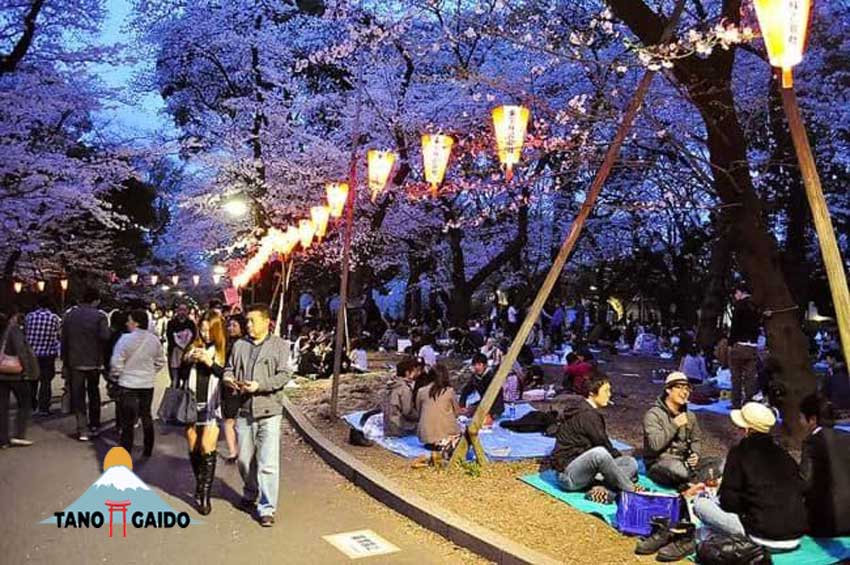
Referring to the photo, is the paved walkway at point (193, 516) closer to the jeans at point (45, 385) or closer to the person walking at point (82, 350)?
Answer: the person walking at point (82, 350)

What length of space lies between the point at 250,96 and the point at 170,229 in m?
15.1

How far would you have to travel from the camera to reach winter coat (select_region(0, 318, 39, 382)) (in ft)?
30.1

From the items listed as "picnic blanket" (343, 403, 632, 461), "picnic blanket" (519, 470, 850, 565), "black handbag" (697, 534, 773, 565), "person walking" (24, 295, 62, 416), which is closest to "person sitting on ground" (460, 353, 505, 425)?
"picnic blanket" (343, 403, 632, 461)

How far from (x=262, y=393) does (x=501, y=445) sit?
416cm

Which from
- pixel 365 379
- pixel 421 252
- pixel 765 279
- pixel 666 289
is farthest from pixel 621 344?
pixel 765 279

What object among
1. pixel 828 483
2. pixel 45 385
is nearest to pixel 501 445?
pixel 828 483

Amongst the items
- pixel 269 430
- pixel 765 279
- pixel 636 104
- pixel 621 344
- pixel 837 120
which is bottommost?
pixel 621 344

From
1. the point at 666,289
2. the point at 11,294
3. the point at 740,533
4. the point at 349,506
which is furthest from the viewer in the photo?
the point at 666,289

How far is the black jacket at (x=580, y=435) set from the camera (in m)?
7.30

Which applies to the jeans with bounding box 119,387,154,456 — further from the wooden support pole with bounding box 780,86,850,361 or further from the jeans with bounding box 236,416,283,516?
the wooden support pole with bounding box 780,86,850,361

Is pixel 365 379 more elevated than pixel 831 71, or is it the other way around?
pixel 831 71

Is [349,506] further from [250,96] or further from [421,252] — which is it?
[421,252]

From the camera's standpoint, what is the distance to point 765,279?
9.41m

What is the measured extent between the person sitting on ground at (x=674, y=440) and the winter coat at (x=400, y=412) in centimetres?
365
